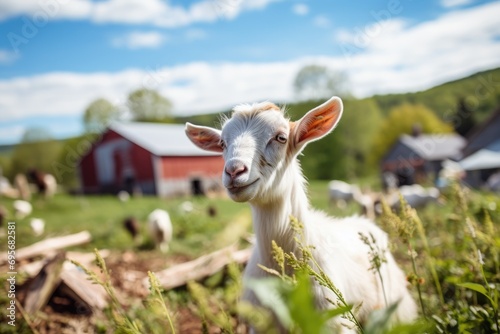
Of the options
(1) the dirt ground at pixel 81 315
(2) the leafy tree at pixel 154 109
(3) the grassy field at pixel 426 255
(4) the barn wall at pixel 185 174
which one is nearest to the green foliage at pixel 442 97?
(2) the leafy tree at pixel 154 109

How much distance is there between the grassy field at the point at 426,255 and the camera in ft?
5.96

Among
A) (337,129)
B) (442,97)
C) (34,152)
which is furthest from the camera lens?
(442,97)

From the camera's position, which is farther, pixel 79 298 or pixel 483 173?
pixel 483 173

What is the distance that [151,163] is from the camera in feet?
101

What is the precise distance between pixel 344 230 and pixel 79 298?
3296 mm

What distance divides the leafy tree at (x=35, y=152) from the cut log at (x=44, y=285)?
235 feet

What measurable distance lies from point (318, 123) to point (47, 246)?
25.0ft

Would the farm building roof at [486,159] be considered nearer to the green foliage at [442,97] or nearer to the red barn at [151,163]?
the red barn at [151,163]

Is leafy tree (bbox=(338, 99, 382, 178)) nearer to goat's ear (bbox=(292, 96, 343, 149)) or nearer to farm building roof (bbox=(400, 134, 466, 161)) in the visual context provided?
farm building roof (bbox=(400, 134, 466, 161))

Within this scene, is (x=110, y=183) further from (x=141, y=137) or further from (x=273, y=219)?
(x=273, y=219)

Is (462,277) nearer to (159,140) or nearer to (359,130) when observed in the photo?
(159,140)

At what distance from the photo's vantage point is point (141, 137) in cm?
3266

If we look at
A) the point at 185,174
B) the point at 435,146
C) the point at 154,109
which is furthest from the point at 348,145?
the point at 185,174

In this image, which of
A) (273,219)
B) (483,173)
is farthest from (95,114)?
(273,219)
